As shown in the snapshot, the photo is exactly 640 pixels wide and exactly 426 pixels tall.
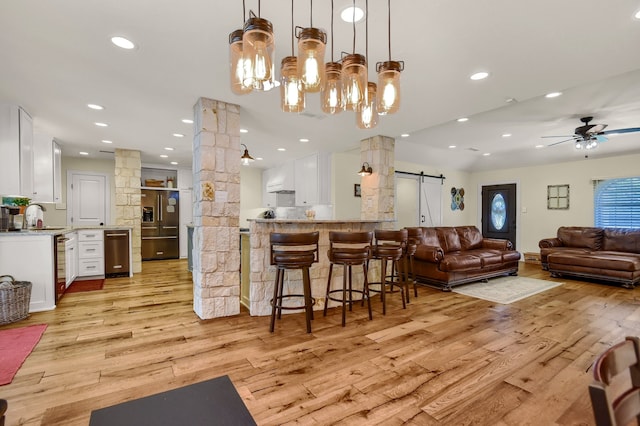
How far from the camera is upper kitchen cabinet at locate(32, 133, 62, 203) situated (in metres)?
4.54

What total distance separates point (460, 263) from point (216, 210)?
375cm

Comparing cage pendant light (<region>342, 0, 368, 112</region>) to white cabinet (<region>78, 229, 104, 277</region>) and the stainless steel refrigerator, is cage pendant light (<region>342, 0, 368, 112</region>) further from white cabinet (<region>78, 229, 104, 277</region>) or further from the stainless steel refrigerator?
the stainless steel refrigerator

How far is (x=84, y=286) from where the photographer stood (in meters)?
4.84

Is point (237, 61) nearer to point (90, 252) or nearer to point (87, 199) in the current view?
point (90, 252)

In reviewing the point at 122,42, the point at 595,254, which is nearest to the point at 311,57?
the point at 122,42

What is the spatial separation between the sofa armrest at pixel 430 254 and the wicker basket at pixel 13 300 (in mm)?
5192

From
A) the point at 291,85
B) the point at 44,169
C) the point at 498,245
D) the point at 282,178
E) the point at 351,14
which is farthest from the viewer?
the point at 282,178

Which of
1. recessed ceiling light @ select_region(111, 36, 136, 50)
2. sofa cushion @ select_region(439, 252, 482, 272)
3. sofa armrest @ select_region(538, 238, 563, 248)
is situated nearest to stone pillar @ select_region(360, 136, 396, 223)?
sofa cushion @ select_region(439, 252, 482, 272)

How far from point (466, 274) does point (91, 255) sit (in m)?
6.48

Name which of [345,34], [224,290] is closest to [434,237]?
[224,290]

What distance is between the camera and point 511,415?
1771mm

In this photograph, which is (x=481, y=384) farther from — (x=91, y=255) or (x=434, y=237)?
(x=91, y=255)

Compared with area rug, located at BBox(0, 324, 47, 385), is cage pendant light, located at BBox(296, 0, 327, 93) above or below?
above

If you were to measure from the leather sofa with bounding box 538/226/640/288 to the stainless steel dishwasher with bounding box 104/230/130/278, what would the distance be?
8040 millimetres
